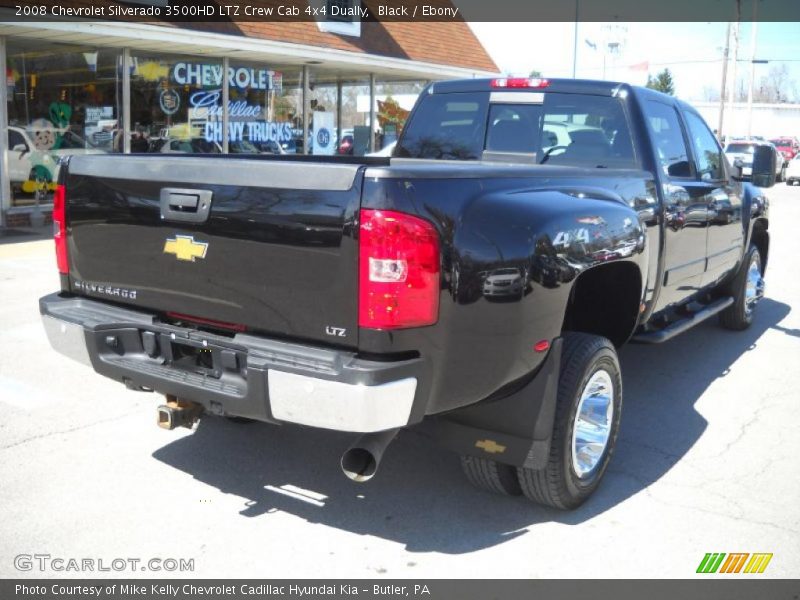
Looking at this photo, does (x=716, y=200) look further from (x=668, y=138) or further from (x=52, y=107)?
(x=52, y=107)

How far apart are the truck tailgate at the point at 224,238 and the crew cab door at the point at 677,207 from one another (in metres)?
2.52

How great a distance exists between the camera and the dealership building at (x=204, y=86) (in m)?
13.1

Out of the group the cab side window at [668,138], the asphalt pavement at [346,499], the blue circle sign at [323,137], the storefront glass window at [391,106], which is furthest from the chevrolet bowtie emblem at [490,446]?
the storefront glass window at [391,106]

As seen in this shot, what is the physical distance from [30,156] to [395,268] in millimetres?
12162

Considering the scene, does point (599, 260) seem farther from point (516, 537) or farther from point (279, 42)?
point (279, 42)

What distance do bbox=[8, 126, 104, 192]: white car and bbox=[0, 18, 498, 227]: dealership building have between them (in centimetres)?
2

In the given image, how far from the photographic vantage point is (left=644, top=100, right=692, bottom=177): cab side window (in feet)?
16.9

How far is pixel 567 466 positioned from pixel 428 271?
1.28 meters

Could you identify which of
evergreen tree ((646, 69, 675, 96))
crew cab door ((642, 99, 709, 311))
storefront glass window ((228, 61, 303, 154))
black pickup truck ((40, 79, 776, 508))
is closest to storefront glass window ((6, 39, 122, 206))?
storefront glass window ((228, 61, 303, 154))

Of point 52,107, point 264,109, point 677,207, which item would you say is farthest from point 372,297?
point 264,109

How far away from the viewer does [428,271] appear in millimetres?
3006

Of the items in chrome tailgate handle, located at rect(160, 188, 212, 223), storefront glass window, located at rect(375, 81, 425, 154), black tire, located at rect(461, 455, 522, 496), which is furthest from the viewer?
storefront glass window, located at rect(375, 81, 425, 154)

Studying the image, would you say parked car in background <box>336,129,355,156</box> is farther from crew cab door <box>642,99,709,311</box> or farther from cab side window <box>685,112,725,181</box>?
crew cab door <box>642,99,709,311</box>
